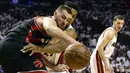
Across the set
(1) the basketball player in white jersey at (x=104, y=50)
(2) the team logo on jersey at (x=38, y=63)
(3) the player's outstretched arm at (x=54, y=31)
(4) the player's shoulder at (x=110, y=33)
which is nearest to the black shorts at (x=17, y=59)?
(2) the team logo on jersey at (x=38, y=63)

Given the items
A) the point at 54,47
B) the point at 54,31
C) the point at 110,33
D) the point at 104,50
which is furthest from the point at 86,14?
the point at 54,31

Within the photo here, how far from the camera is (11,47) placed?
3.74m

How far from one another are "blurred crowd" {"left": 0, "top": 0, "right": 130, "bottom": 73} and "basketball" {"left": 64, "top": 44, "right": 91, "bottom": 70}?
A: 12.3 m

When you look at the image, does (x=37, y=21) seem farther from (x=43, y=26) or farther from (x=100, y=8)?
(x=100, y=8)

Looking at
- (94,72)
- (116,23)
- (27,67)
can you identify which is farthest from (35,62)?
(116,23)

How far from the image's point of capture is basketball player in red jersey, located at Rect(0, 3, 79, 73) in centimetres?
361

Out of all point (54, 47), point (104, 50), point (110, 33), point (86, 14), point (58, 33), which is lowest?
point (86, 14)

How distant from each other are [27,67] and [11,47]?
12.3 inches

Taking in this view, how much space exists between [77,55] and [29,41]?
0.74 metres

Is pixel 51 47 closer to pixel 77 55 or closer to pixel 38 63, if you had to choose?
pixel 38 63

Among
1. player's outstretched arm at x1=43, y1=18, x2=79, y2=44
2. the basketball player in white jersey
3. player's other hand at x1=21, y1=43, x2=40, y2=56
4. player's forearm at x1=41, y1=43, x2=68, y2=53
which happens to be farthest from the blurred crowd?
player's outstretched arm at x1=43, y1=18, x2=79, y2=44

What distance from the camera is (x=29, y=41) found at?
3.78 meters

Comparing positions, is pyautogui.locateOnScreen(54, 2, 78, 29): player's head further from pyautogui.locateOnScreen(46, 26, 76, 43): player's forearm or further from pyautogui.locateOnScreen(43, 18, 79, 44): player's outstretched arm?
pyautogui.locateOnScreen(46, 26, 76, 43): player's forearm

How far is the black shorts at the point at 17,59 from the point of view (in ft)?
12.0
